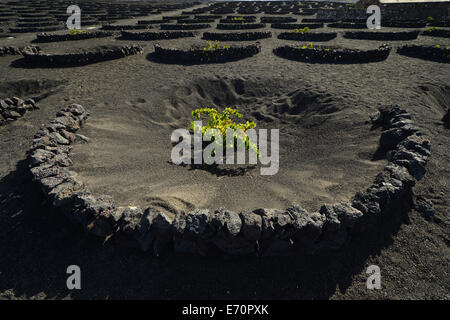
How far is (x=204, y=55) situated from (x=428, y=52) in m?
11.2

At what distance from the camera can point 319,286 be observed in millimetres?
3137

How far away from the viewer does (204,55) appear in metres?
11.8

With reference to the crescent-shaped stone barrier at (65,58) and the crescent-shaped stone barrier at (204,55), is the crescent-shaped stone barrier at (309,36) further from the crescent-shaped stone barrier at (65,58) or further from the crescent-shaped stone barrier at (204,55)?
the crescent-shaped stone barrier at (65,58)

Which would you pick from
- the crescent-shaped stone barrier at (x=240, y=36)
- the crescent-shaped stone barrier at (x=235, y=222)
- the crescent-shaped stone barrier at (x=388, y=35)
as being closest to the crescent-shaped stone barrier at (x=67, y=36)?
the crescent-shaped stone barrier at (x=240, y=36)

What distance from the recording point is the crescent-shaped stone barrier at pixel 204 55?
11.8 m

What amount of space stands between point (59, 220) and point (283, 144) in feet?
17.8

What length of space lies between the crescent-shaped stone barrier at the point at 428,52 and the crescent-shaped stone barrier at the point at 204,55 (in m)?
8.34

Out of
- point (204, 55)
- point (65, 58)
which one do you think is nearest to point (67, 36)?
point (65, 58)

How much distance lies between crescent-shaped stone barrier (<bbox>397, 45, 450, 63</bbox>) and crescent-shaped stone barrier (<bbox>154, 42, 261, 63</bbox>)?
328 inches

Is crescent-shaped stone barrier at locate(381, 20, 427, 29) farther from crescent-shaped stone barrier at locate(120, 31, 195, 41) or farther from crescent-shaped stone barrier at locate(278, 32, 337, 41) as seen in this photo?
crescent-shaped stone barrier at locate(120, 31, 195, 41)

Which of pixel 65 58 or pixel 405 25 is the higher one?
pixel 405 25

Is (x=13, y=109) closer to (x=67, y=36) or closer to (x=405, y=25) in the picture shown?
(x=67, y=36)
